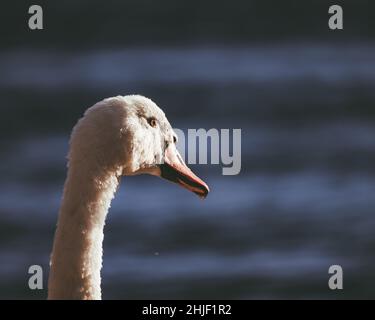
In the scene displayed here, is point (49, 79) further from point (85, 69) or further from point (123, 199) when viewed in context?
point (123, 199)

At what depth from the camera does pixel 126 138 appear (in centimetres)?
449

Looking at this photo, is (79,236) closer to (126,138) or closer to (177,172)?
(126,138)

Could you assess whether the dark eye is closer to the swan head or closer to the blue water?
the swan head

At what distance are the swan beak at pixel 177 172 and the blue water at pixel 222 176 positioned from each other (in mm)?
3319

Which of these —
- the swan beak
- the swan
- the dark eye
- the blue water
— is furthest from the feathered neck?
the blue water

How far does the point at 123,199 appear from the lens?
30.9 feet

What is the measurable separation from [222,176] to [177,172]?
4554 millimetres

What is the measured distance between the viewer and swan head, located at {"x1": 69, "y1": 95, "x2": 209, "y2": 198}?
14.4 feet

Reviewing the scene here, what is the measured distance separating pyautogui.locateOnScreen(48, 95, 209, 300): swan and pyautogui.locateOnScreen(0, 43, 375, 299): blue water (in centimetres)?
379

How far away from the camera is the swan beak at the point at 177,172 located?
4855 mm

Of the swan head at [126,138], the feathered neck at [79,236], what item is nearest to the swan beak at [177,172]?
the swan head at [126,138]
